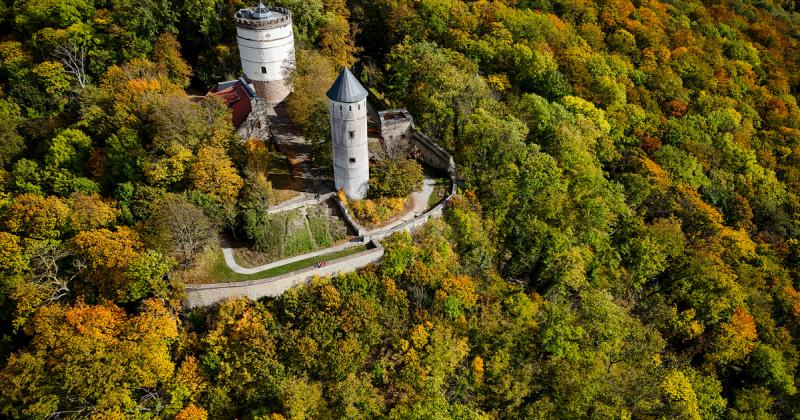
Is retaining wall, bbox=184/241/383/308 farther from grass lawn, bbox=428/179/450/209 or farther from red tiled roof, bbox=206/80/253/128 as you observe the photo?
red tiled roof, bbox=206/80/253/128

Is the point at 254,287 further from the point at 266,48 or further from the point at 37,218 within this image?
the point at 266,48

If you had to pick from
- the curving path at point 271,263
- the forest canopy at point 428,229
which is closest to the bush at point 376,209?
the curving path at point 271,263

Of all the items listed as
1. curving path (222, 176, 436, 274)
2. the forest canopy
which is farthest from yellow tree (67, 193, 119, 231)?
curving path (222, 176, 436, 274)

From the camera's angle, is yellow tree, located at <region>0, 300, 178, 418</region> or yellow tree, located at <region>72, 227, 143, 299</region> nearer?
yellow tree, located at <region>0, 300, 178, 418</region>

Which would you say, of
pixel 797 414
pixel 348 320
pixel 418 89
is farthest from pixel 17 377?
pixel 797 414

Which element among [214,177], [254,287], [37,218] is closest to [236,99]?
[214,177]

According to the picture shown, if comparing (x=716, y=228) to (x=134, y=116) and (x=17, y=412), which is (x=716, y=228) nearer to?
(x=134, y=116)
